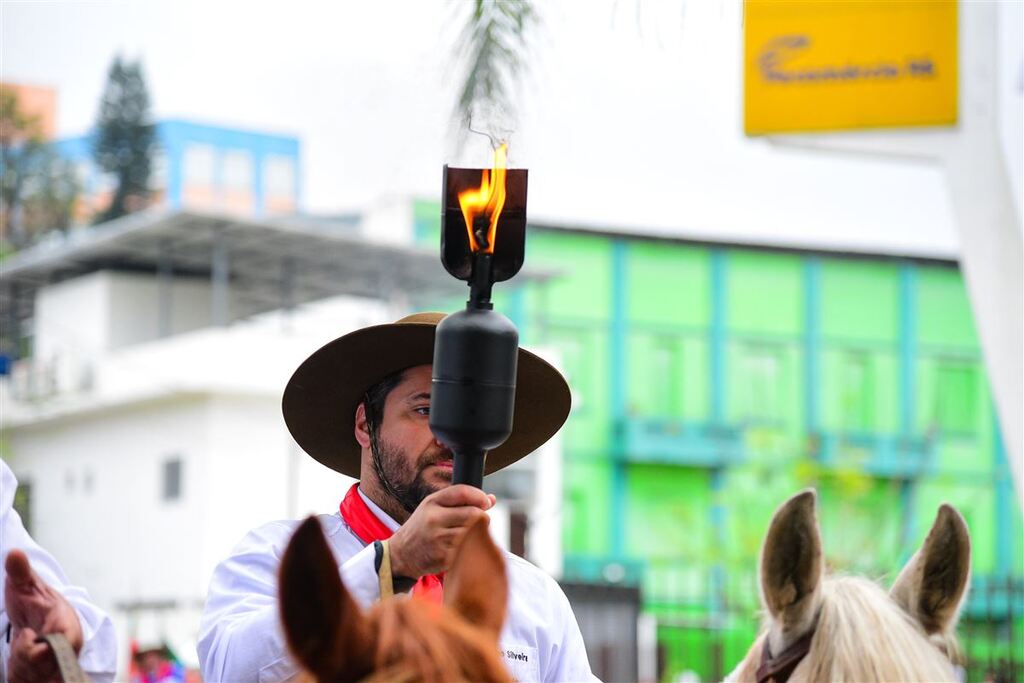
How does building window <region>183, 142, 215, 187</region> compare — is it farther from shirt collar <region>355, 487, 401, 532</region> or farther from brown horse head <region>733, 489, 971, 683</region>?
brown horse head <region>733, 489, 971, 683</region>

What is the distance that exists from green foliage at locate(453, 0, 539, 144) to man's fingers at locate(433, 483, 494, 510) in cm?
165

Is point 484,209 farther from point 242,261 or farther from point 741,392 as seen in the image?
point 741,392

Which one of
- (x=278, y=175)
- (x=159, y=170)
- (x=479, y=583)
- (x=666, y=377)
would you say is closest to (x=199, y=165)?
(x=159, y=170)

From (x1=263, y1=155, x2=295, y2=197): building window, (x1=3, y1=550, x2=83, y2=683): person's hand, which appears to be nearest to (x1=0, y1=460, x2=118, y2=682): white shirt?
(x1=3, y1=550, x2=83, y2=683): person's hand

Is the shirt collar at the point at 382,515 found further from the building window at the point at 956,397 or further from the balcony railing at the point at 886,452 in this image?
the building window at the point at 956,397

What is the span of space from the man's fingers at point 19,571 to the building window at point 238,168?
47928 mm

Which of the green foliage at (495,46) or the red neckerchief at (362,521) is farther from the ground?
the green foliage at (495,46)

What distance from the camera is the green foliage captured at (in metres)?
3.62

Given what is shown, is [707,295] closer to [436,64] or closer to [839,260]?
[839,260]

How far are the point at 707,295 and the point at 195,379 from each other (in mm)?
13887

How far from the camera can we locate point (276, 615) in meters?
2.19

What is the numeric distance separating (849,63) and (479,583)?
5.32 m

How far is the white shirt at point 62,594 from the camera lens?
2398 mm


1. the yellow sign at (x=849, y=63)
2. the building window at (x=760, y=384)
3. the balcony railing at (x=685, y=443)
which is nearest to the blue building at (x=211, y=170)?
the balcony railing at (x=685, y=443)
